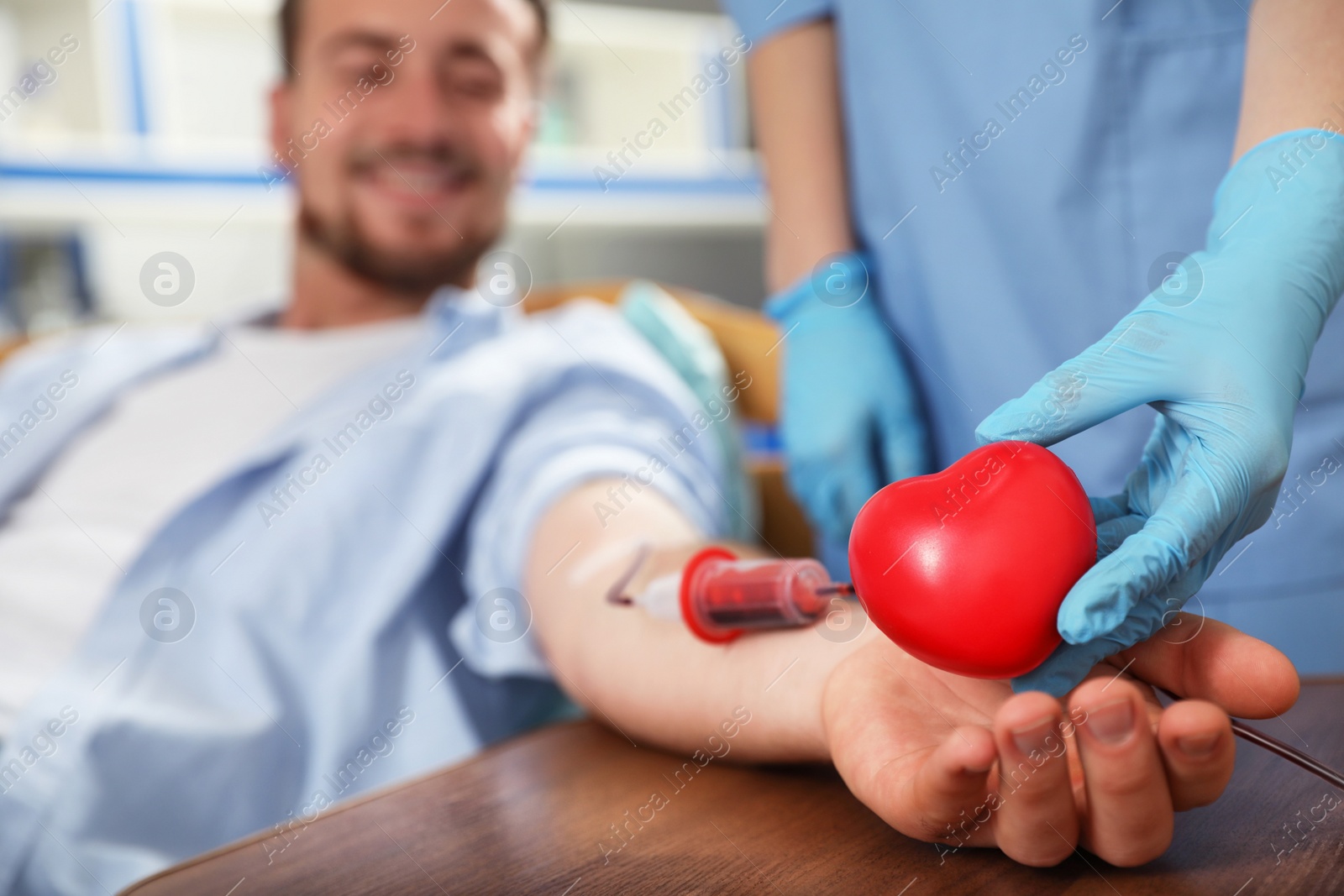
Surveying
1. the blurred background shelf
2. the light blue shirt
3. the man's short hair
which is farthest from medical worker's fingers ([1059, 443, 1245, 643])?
the blurred background shelf

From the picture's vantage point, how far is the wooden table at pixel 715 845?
0.41 metres

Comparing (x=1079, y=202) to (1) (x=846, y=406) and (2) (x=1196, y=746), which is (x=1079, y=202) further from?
(2) (x=1196, y=746)

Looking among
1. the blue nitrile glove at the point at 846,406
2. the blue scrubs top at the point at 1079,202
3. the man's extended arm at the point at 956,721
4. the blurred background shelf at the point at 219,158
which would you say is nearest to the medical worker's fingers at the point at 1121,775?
the man's extended arm at the point at 956,721

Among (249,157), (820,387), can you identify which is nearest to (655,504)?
(820,387)

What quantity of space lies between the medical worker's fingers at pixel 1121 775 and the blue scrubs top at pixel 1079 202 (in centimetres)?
23

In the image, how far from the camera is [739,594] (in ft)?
1.86

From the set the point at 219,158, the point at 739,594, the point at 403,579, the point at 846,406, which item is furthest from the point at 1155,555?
the point at 219,158

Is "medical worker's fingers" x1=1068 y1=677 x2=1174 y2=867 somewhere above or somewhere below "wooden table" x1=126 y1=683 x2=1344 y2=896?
above

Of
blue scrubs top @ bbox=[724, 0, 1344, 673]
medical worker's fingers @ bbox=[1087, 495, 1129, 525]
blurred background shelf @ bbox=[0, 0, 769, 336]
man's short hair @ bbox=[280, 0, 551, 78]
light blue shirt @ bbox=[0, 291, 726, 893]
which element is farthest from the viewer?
blurred background shelf @ bbox=[0, 0, 769, 336]

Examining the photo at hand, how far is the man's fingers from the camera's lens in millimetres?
400

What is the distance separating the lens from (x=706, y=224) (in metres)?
3.20

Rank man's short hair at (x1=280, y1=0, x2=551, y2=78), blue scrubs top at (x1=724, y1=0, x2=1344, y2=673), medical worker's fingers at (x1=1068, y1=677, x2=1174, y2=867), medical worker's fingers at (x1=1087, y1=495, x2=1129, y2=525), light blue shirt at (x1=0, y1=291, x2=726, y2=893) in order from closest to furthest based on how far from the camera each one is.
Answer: medical worker's fingers at (x1=1068, y1=677, x2=1174, y2=867), medical worker's fingers at (x1=1087, y1=495, x2=1129, y2=525), blue scrubs top at (x1=724, y1=0, x2=1344, y2=673), light blue shirt at (x1=0, y1=291, x2=726, y2=893), man's short hair at (x1=280, y1=0, x2=551, y2=78)

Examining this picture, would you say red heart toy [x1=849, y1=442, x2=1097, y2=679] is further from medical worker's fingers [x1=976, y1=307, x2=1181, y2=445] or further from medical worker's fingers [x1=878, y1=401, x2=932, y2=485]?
medical worker's fingers [x1=878, y1=401, x2=932, y2=485]

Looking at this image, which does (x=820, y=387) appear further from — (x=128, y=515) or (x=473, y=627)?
(x=128, y=515)
